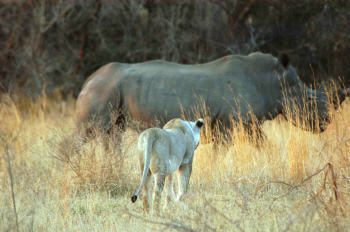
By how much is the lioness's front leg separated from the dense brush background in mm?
137

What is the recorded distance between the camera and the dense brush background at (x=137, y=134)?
4320 millimetres

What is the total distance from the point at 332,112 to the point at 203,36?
19.3ft

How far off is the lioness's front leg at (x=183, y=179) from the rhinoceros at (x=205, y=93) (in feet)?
7.32

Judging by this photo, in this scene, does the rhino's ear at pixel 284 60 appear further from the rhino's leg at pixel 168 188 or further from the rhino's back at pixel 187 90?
the rhino's leg at pixel 168 188

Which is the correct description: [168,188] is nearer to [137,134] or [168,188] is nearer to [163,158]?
[163,158]

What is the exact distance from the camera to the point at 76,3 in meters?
13.0

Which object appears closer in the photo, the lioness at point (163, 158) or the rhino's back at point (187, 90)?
the lioness at point (163, 158)

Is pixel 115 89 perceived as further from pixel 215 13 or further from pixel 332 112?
pixel 215 13

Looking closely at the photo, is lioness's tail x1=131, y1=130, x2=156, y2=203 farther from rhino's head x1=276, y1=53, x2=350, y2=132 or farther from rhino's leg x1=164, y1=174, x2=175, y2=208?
rhino's head x1=276, y1=53, x2=350, y2=132

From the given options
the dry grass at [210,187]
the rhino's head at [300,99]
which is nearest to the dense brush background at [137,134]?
the dry grass at [210,187]

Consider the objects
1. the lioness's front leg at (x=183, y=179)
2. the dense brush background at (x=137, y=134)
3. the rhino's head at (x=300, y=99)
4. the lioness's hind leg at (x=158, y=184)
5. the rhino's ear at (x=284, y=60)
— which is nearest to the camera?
the lioness's hind leg at (x=158, y=184)

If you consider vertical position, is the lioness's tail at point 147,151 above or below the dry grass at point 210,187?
above

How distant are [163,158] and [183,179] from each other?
0.67 metres

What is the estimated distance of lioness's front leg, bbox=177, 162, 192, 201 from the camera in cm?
465
